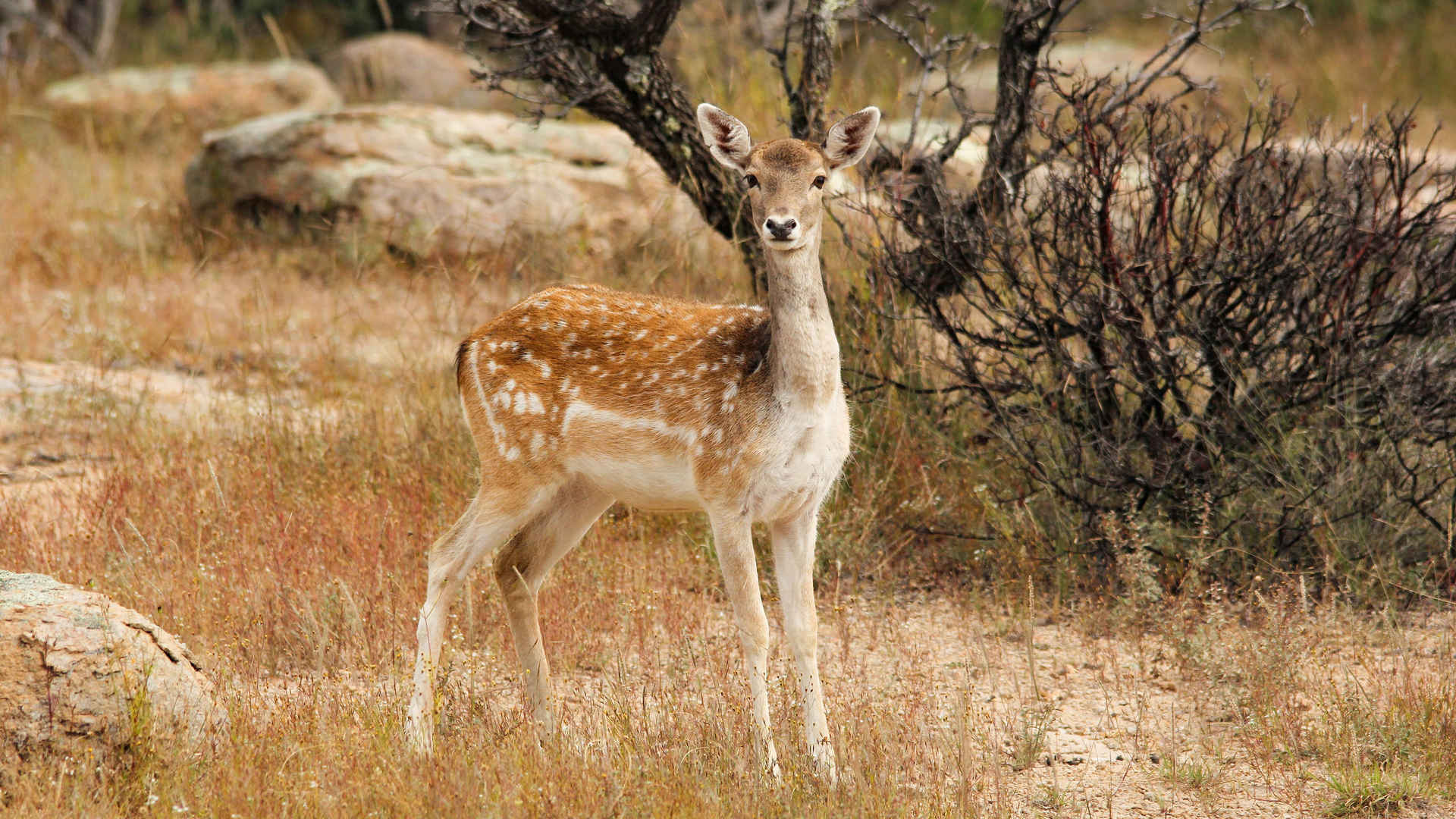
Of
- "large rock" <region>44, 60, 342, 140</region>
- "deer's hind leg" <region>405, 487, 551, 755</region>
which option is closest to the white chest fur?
"deer's hind leg" <region>405, 487, 551, 755</region>

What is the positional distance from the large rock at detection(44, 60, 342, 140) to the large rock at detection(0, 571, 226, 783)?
38.2ft

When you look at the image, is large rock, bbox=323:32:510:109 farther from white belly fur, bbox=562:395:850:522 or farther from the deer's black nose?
the deer's black nose

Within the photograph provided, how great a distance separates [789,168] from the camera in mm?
4719

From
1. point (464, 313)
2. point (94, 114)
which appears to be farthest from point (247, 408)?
point (94, 114)

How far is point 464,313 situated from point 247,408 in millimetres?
1382

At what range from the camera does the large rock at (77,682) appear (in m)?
4.10

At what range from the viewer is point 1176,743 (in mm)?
5121

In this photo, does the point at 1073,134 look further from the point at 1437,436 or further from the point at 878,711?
the point at 878,711

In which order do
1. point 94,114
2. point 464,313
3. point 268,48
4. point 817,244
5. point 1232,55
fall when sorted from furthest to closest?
point 268,48, point 1232,55, point 94,114, point 464,313, point 817,244

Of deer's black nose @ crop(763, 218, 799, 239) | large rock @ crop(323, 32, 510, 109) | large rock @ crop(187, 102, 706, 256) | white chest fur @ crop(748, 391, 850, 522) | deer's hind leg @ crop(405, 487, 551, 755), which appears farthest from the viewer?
large rock @ crop(323, 32, 510, 109)

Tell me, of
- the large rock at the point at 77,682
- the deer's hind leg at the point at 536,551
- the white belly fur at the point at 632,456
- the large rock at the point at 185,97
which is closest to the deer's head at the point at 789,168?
the white belly fur at the point at 632,456

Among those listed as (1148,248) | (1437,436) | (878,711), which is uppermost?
(1148,248)

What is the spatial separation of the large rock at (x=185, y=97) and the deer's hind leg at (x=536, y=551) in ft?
36.4

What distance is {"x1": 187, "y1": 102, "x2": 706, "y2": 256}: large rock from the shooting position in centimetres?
1064
